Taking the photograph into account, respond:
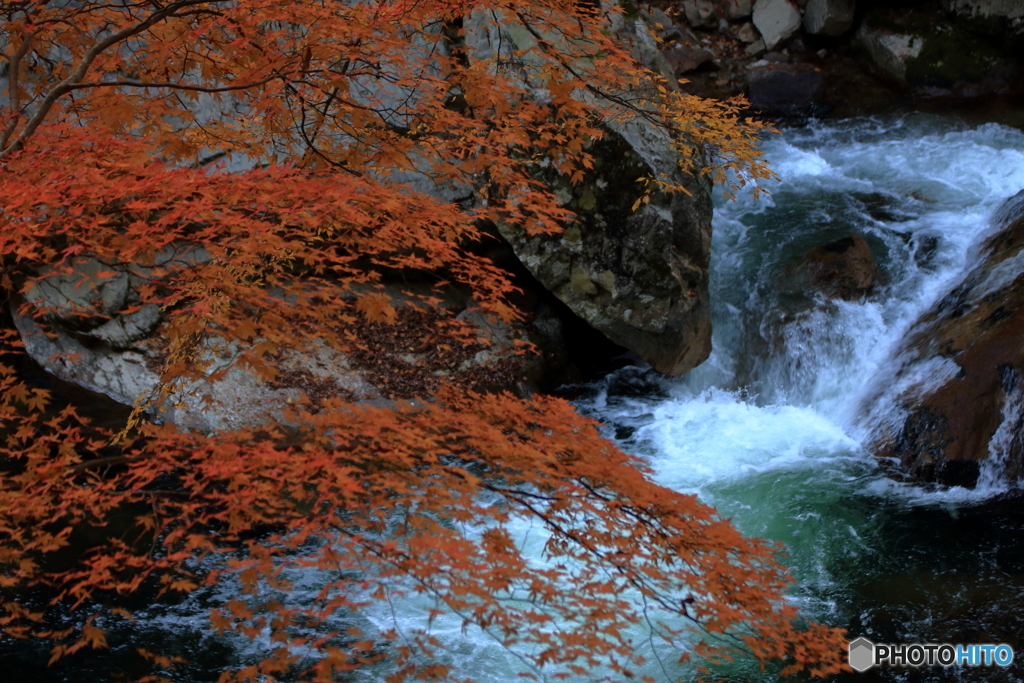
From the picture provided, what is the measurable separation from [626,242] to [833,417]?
8.85 feet

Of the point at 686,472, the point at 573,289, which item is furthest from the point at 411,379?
the point at 686,472

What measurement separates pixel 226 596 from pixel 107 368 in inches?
119

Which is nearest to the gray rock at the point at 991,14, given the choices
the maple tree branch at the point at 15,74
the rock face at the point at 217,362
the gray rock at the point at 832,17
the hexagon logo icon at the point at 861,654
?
the gray rock at the point at 832,17

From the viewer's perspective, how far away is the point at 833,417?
7.17 metres

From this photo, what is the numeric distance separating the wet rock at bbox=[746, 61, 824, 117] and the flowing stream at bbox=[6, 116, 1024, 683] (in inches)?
23.7

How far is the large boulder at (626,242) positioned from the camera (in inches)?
272

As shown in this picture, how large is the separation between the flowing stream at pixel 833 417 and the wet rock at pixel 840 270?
13cm

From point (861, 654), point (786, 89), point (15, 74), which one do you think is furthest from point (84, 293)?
point (786, 89)

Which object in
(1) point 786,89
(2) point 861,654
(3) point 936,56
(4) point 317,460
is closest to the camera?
(4) point 317,460

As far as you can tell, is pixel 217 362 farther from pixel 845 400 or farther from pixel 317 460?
pixel 845 400

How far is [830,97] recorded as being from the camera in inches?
473

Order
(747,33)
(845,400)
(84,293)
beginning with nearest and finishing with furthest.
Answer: (84,293) < (845,400) < (747,33)

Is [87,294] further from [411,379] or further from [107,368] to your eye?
[411,379]

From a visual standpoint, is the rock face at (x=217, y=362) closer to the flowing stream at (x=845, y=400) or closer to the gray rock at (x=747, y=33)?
the flowing stream at (x=845, y=400)
